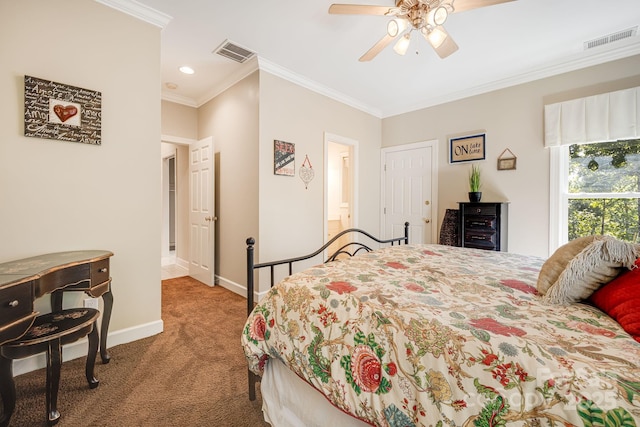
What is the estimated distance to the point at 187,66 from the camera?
3146 mm

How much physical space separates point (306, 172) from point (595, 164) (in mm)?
3268

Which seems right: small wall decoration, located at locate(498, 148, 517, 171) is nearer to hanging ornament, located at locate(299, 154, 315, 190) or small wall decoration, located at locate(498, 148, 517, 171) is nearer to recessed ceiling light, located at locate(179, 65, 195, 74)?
hanging ornament, located at locate(299, 154, 315, 190)

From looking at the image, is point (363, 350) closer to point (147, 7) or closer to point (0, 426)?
point (0, 426)

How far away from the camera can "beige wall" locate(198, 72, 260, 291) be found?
3152 mm

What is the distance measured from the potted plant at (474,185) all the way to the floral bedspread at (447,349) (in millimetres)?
2113

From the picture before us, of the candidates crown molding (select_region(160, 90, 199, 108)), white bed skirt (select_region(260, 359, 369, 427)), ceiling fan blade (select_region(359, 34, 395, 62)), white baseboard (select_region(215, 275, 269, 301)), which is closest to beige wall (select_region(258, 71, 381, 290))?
white baseboard (select_region(215, 275, 269, 301))

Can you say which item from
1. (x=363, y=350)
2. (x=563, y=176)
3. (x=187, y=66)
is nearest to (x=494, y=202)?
(x=563, y=176)

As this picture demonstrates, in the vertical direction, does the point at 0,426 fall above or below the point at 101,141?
below

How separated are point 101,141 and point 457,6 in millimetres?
2697

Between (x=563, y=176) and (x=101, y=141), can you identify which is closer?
(x=101, y=141)

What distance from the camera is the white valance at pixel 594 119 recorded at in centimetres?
266

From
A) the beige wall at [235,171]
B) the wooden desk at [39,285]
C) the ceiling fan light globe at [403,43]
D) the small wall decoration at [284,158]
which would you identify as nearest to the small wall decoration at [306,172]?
the small wall decoration at [284,158]

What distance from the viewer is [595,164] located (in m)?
2.95

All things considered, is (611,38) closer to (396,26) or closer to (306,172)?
(396,26)
